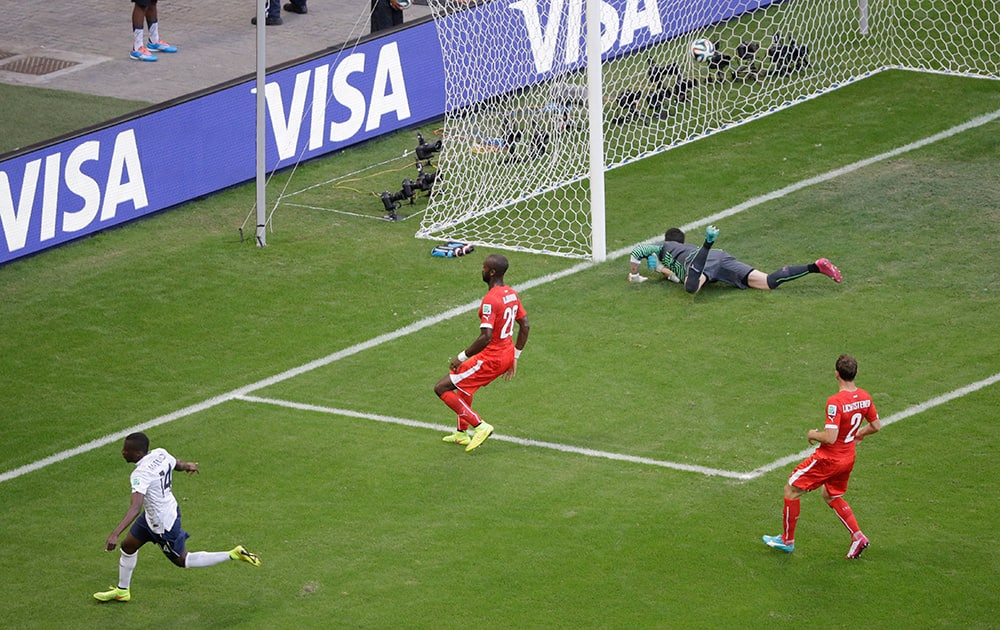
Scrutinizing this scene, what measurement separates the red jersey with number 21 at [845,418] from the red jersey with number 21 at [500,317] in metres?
3.30

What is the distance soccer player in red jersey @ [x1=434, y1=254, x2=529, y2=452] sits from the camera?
46.2 feet

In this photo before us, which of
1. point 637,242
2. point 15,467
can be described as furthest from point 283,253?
point 15,467

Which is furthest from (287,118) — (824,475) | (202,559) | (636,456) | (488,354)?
(824,475)

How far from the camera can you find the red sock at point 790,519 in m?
12.4

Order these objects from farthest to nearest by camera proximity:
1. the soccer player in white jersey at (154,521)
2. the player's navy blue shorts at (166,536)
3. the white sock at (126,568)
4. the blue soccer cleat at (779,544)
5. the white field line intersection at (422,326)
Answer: the white field line intersection at (422,326)
the blue soccer cleat at (779,544)
the white sock at (126,568)
the player's navy blue shorts at (166,536)
the soccer player in white jersey at (154,521)

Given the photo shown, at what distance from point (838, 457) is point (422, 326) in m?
6.45

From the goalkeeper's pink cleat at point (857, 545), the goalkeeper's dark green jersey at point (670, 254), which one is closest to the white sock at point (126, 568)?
the goalkeeper's pink cleat at point (857, 545)

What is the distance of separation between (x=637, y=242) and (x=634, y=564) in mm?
7725

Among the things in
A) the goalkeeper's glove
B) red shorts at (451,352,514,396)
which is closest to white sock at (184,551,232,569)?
red shorts at (451,352,514,396)

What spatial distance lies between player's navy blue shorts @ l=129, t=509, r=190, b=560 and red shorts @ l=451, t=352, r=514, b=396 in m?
3.25

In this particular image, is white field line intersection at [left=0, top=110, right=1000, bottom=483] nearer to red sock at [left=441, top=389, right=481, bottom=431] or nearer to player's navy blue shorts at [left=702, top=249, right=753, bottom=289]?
red sock at [left=441, top=389, right=481, bottom=431]

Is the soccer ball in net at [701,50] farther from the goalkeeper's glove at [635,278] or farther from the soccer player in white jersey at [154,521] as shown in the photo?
the soccer player in white jersey at [154,521]

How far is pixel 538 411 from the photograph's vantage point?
15391mm

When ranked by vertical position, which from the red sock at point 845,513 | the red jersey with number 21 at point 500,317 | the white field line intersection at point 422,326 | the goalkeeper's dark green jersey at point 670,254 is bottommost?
the white field line intersection at point 422,326
